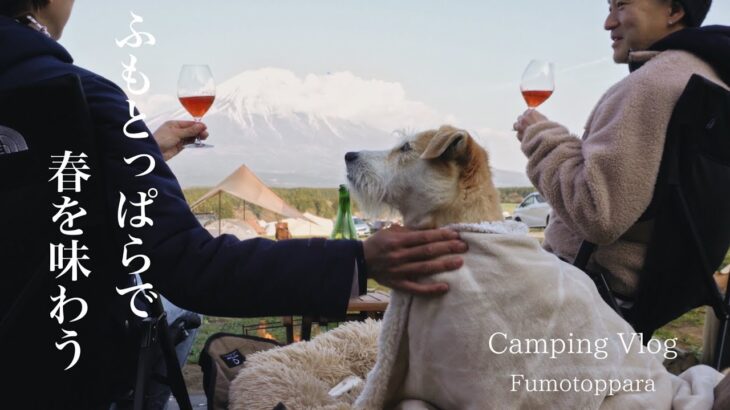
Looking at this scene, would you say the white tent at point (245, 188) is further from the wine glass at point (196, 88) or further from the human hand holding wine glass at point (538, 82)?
the human hand holding wine glass at point (538, 82)

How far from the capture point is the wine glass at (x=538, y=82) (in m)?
2.74

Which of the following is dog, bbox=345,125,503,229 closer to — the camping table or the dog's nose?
the dog's nose

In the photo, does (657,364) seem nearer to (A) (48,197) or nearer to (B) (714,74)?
(B) (714,74)

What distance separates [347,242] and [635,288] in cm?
134

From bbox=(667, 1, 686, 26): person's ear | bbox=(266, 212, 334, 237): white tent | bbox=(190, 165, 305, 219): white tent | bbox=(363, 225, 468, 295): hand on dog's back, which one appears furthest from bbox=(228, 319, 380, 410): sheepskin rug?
bbox=(266, 212, 334, 237): white tent

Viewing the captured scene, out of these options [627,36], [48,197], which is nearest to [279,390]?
[48,197]

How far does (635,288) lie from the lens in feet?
7.22

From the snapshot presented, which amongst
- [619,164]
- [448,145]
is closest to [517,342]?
[448,145]

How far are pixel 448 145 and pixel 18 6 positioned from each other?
118 centimetres

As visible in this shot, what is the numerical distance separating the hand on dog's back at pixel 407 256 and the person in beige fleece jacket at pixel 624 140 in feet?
2.59

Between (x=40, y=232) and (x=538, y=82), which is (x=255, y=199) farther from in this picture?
(x=40, y=232)

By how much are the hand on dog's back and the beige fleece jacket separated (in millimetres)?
771

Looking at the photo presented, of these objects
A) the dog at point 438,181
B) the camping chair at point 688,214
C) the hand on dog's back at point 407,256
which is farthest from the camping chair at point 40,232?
the camping chair at point 688,214

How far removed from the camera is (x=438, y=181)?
1.84 m
